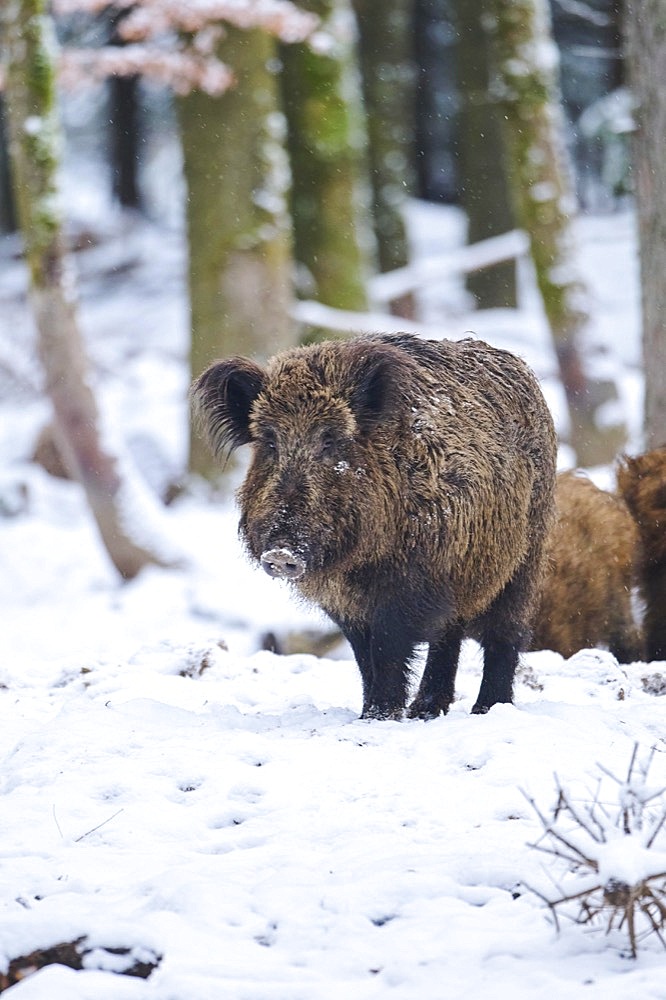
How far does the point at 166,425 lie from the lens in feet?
53.6

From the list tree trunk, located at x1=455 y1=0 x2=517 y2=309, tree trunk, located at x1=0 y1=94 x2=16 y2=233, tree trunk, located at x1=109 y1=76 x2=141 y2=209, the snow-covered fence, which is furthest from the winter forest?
tree trunk, located at x1=0 y1=94 x2=16 y2=233

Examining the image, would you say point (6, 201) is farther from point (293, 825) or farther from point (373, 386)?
point (293, 825)

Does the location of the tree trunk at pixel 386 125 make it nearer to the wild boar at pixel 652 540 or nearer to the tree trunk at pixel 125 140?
the tree trunk at pixel 125 140

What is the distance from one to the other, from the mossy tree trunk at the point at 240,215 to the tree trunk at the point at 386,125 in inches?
308

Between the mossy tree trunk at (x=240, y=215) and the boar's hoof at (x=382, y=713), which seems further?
the mossy tree trunk at (x=240, y=215)

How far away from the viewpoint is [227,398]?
567cm

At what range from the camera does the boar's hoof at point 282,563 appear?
4.97 metres

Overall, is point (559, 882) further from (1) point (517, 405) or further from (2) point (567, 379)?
(2) point (567, 379)

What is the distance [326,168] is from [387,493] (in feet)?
33.0

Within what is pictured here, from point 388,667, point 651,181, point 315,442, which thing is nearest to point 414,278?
point 651,181

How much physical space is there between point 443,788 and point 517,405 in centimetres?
227

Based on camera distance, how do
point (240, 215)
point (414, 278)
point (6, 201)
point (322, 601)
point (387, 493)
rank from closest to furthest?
point (387, 493)
point (322, 601)
point (240, 215)
point (414, 278)
point (6, 201)

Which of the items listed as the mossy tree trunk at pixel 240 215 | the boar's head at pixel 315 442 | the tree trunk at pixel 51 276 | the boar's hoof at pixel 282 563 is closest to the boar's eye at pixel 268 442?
the boar's head at pixel 315 442

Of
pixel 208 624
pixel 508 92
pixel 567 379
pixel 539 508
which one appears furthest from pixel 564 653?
pixel 508 92
